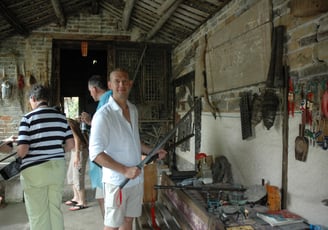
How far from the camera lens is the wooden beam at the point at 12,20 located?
177 inches

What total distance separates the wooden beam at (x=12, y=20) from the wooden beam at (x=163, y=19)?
2.44m

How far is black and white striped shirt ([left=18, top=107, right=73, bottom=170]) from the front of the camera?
2.51 metres

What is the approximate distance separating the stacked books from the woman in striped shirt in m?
1.78

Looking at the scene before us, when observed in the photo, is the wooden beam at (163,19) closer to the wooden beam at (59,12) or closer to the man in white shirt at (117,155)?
the wooden beam at (59,12)

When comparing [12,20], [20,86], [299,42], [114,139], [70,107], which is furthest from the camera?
[70,107]

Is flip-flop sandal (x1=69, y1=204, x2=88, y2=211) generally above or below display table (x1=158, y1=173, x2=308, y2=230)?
below

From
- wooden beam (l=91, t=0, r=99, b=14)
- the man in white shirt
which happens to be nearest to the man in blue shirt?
the man in white shirt

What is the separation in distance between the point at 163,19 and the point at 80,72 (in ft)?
21.2

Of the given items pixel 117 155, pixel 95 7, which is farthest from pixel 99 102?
pixel 95 7

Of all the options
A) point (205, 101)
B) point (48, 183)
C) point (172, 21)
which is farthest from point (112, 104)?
point (172, 21)

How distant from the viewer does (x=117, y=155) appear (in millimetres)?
2061

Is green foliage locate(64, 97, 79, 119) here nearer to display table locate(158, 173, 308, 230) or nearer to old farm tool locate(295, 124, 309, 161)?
display table locate(158, 173, 308, 230)

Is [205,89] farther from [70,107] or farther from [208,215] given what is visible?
[70,107]

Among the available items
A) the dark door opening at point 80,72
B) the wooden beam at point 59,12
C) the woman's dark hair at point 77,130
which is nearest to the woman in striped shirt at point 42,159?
the woman's dark hair at point 77,130
